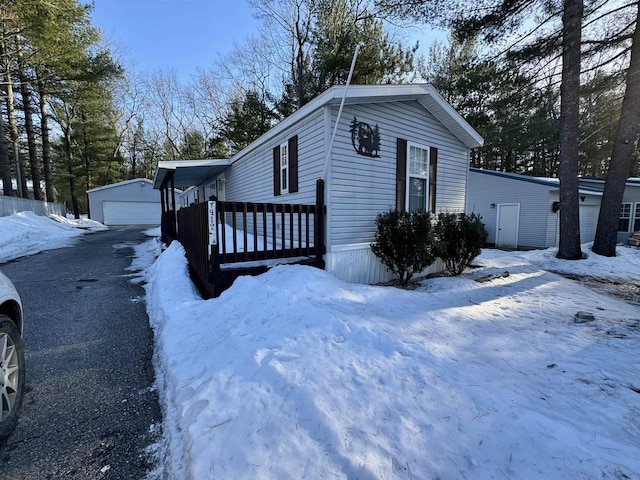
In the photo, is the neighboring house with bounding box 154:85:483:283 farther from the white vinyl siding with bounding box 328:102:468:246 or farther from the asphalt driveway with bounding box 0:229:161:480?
the asphalt driveway with bounding box 0:229:161:480

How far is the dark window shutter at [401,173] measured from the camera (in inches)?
260

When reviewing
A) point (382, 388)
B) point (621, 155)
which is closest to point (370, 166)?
point (382, 388)

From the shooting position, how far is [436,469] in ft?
5.12

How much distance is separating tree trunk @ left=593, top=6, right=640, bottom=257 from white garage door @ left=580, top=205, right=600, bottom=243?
16.8ft

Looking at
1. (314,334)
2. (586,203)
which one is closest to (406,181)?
(314,334)

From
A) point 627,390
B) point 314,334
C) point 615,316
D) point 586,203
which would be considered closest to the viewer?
point 627,390

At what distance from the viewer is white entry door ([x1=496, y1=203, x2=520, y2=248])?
45.1ft

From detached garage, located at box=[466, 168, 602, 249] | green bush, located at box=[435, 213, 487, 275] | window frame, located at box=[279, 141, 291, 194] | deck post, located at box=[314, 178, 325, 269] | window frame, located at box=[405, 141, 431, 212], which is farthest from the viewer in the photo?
detached garage, located at box=[466, 168, 602, 249]

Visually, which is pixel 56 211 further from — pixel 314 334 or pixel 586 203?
pixel 586 203

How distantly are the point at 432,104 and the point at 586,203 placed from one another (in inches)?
448

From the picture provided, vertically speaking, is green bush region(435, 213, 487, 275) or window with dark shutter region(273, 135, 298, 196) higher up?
window with dark shutter region(273, 135, 298, 196)

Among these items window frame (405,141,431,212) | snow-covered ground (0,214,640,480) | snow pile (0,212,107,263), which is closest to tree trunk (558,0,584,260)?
window frame (405,141,431,212)

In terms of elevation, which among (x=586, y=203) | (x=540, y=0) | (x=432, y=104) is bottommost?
(x=586, y=203)

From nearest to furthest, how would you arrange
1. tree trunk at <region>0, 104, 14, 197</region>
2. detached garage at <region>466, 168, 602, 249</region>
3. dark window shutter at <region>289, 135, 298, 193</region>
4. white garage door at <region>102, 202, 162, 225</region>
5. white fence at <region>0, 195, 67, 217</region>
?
dark window shutter at <region>289, 135, 298, 193</region>
detached garage at <region>466, 168, 602, 249</region>
white fence at <region>0, 195, 67, 217</region>
tree trunk at <region>0, 104, 14, 197</region>
white garage door at <region>102, 202, 162, 225</region>
